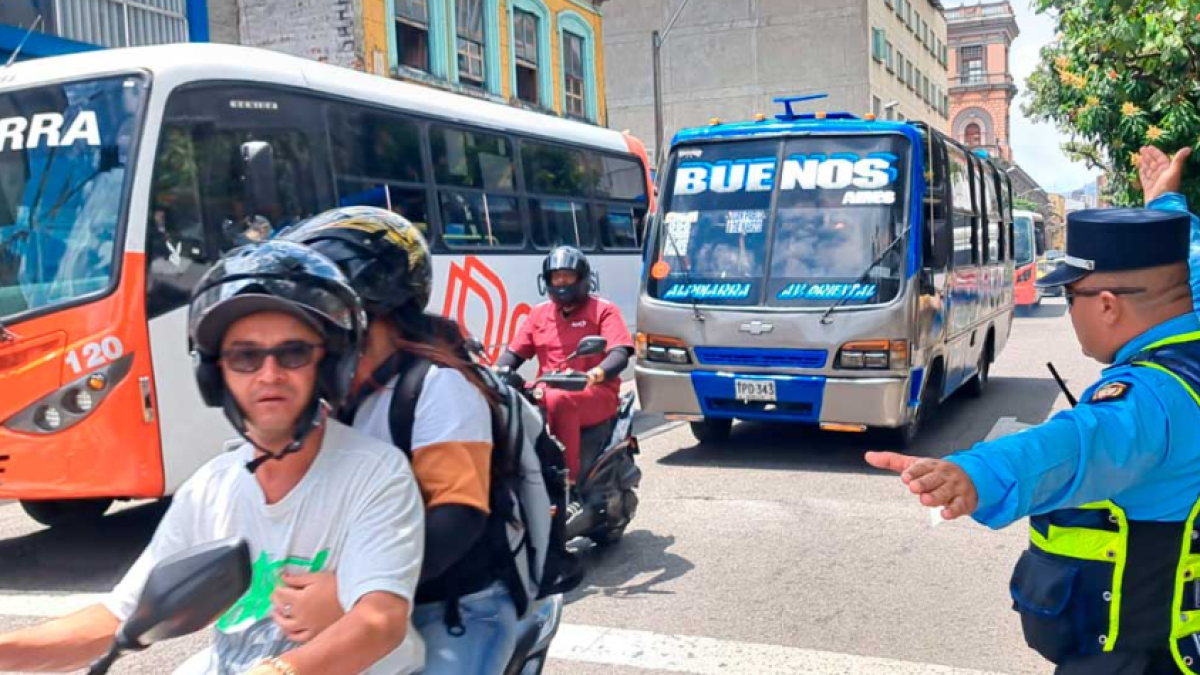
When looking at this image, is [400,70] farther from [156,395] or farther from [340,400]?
[340,400]

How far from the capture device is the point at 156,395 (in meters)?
6.47

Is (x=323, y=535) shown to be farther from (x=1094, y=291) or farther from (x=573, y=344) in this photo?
(x=573, y=344)

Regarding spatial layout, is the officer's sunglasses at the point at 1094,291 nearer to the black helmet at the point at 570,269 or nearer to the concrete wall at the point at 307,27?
the black helmet at the point at 570,269

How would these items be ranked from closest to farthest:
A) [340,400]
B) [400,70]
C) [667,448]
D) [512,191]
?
[340,400] < [667,448] < [512,191] < [400,70]

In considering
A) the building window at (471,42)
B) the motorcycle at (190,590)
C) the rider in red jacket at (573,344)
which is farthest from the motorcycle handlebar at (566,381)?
the building window at (471,42)

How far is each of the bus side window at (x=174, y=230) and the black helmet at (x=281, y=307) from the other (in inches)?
192

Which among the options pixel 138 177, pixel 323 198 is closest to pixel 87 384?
pixel 138 177

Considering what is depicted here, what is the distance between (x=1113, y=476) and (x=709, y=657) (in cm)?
285

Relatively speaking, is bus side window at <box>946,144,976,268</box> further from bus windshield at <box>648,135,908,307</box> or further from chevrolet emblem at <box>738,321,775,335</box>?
chevrolet emblem at <box>738,321,775,335</box>

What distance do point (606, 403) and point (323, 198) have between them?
3.35 m

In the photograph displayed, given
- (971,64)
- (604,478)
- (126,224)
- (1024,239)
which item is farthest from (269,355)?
(971,64)

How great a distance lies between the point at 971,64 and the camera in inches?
3022

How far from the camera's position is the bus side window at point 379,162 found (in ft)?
28.1

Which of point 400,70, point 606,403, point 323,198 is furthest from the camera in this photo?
point 400,70
